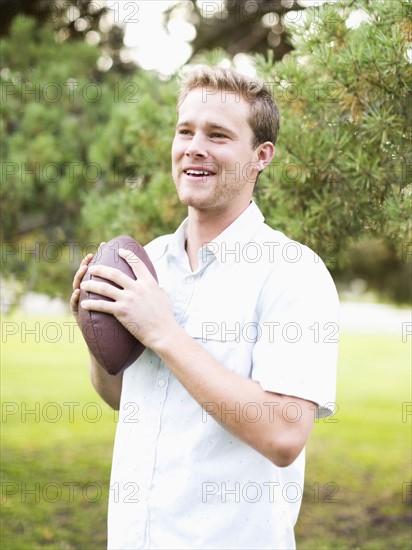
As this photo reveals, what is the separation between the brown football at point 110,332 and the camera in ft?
6.48

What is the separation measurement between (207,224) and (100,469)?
15.8ft

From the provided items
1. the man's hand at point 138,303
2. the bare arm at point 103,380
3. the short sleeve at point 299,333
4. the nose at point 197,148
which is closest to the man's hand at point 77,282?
the bare arm at point 103,380

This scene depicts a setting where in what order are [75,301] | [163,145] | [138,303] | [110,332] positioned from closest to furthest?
[138,303] → [110,332] → [75,301] → [163,145]

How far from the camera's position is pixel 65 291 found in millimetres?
5188

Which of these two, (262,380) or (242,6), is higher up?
(242,6)

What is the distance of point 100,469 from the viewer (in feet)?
21.3

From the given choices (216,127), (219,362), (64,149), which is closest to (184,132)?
(216,127)

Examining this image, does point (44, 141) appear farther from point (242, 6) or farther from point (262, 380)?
point (262, 380)

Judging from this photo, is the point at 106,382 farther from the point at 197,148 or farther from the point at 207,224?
the point at 197,148

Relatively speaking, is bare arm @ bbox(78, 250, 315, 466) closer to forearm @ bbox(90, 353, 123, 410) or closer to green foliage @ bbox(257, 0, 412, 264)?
forearm @ bbox(90, 353, 123, 410)

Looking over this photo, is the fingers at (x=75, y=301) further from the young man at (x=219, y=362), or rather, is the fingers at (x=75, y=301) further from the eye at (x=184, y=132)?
the eye at (x=184, y=132)

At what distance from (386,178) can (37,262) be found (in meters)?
2.76

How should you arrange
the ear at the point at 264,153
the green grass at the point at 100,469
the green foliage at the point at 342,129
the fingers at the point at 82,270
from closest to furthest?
the fingers at the point at 82,270 < the ear at the point at 264,153 < the green foliage at the point at 342,129 < the green grass at the point at 100,469

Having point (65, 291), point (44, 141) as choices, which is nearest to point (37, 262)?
point (65, 291)
